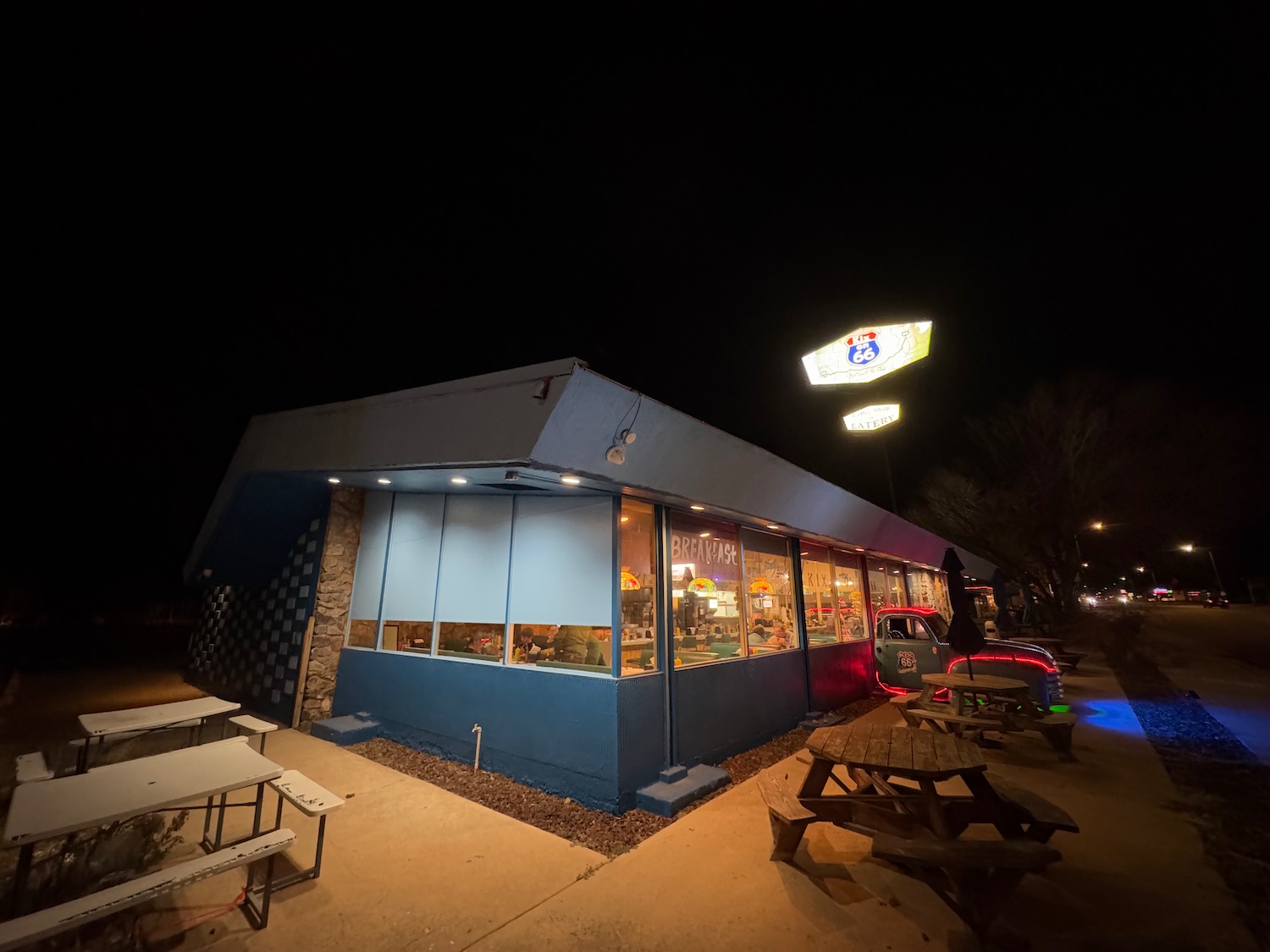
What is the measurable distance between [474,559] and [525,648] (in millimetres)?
1454

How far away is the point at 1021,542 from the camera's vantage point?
28531mm

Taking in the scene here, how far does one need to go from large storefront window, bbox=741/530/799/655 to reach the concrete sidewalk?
9.99ft

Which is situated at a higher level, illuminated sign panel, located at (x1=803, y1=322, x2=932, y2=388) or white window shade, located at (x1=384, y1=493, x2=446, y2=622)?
illuminated sign panel, located at (x1=803, y1=322, x2=932, y2=388)

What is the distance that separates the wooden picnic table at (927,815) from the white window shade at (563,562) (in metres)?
2.45

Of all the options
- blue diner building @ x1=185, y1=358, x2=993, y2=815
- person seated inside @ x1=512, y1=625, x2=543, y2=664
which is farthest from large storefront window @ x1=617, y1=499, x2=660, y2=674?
person seated inside @ x1=512, y1=625, x2=543, y2=664

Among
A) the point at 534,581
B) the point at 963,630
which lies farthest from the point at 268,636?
the point at 963,630

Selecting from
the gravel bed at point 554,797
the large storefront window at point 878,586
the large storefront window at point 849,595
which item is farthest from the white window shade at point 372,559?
the large storefront window at point 878,586

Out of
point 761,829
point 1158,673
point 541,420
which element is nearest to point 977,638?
point 761,829

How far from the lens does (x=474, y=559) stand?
6574mm

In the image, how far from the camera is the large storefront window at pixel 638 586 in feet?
17.9

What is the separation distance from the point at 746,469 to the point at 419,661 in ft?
17.2

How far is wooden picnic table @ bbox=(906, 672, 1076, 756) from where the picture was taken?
6.32 meters

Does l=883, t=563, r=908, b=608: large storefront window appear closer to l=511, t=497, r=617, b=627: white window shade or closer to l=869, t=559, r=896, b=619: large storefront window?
l=869, t=559, r=896, b=619: large storefront window

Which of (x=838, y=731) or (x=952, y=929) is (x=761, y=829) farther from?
(x=952, y=929)
